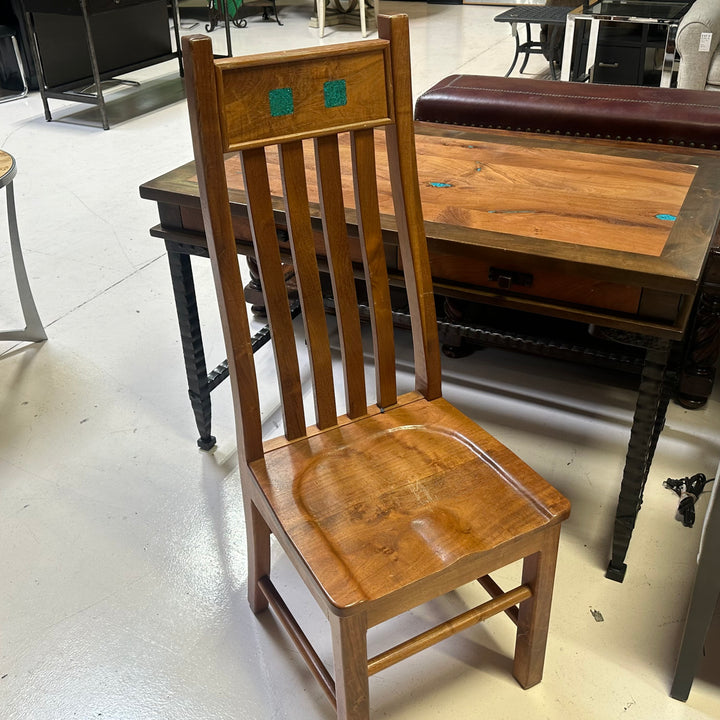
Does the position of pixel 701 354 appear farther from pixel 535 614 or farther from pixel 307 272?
pixel 307 272

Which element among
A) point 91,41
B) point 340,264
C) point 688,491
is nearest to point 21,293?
point 340,264

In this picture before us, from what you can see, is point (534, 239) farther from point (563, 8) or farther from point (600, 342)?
point (563, 8)

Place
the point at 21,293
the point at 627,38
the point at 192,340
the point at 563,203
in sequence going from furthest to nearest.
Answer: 1. the point at 627,38
2. the point at 21,293
3. the point at 192,340
4. the point at 563,203

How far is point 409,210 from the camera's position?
1368mm

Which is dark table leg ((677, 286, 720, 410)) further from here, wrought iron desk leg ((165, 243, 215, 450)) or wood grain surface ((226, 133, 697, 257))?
wrought iron desk leg ((165, 243, 215, 450))

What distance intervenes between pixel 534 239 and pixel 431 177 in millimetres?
383

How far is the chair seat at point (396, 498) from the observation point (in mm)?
1166

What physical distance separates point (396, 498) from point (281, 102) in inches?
25.7

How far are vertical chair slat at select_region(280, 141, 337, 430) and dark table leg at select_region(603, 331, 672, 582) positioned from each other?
1.87 feet

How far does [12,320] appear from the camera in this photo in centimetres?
273

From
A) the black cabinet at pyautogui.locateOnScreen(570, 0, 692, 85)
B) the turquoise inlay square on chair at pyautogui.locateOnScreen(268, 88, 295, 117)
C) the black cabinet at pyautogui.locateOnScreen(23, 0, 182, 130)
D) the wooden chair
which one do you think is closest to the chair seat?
the wooden chair

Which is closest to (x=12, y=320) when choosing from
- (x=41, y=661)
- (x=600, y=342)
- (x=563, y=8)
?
(x=41, y=661)

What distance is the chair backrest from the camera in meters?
1.16

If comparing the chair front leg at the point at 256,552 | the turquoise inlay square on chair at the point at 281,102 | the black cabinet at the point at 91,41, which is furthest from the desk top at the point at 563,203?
the black cabinet at the point at 91,41
